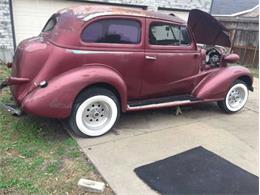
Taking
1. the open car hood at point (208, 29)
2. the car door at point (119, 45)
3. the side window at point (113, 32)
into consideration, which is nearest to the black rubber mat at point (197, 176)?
the car door at point (119, 45)

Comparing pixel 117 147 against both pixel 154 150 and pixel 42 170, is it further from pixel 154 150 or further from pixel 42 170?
pixel 42 170

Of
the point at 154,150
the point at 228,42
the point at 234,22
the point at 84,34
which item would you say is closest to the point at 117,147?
the point at 154,150

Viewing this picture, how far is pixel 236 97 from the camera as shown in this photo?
607cm

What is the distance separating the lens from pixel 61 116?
13.5 ft

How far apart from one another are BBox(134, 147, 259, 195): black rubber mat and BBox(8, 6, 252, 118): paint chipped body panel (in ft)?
3.99

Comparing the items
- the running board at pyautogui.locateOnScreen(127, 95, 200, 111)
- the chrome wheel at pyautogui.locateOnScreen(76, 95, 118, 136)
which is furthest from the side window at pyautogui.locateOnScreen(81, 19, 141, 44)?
the running board at pyautogui.locateOnScreen(127, 95, 200, 111)

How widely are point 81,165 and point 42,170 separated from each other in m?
0.47

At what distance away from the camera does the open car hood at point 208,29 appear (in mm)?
5879

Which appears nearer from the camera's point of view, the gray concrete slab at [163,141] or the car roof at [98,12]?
the gray concrete slab at [163,141]

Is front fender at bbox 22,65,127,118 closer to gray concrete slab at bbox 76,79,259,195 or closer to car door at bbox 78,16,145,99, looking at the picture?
car door at bbox 78,16,145,99

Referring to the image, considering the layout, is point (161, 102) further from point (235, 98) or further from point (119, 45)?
point (235, 98)

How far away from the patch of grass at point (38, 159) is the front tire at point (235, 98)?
311 centimetres

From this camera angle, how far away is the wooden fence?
11801 millimetres

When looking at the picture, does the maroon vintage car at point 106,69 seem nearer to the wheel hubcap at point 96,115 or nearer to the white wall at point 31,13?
the wheel hubcap at point 96,115
